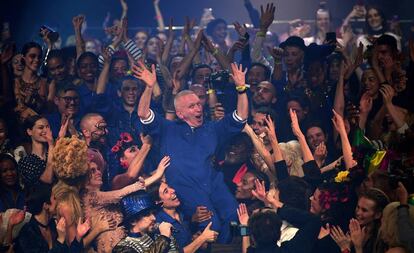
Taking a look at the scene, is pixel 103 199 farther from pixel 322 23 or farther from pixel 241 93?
pixel 322 23

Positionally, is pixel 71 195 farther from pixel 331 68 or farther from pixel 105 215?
pixel 331 68

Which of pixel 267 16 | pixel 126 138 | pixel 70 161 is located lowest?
pixel 70 161

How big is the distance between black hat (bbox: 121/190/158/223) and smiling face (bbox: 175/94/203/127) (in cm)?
115

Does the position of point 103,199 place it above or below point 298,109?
below

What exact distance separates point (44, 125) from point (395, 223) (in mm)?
4328

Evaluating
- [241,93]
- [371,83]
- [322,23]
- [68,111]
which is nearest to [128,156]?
[68,111]

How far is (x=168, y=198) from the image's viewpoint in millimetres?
10414

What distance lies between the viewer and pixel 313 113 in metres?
11.0

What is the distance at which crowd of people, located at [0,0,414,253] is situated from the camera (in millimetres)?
9906

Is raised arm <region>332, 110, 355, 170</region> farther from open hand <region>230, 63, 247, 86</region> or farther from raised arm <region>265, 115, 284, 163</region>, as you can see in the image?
open hand <region>230, 63, 247, 86</region>

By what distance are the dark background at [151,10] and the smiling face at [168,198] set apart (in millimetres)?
6857

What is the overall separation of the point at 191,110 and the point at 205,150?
0.51 meters

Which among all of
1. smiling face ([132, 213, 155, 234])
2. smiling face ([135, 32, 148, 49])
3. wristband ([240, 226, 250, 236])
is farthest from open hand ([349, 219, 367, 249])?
smiling face ([135, 32, 148, 49])

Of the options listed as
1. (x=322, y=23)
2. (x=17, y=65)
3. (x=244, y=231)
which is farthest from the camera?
(x=322, y=23)
